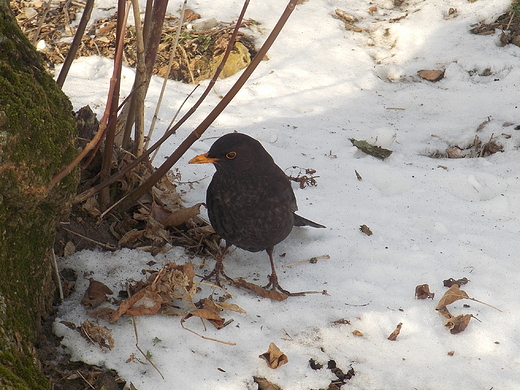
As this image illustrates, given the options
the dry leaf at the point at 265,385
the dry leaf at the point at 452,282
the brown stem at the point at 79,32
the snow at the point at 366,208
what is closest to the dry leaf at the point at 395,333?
the snow at the point at 366,208

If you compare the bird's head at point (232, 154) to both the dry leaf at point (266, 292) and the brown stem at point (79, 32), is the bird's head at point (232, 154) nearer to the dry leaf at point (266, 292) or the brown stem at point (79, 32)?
the dry leaf at point (266, 292)

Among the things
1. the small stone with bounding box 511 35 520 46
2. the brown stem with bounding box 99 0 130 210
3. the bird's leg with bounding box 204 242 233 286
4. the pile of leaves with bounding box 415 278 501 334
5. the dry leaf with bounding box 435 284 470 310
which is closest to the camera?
the brown stem with bounding box 99 0 130 210

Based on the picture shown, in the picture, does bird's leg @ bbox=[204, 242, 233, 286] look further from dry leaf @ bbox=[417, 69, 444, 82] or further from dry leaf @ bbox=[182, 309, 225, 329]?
dry leaf @ bbox=[417, 69, 444, 82]

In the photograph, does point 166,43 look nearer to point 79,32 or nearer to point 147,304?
point 79,32

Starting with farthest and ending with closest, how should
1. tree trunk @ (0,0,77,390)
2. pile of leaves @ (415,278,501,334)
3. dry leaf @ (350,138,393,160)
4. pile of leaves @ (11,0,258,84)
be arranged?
pile of leaves @ (11,0,258,84)
dry leaf @ (350,138,393,160)
pile of leaves @ (415,278,501,334)
tree trunk @ (0,0,77,390)

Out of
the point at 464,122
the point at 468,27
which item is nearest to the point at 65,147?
the point at 464,122

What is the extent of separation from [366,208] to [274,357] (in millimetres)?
1961

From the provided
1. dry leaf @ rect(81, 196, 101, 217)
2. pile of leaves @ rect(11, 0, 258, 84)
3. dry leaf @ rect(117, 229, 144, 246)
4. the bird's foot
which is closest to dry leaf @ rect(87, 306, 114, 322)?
dry leaf @ rect(117, 229, 144, 246)

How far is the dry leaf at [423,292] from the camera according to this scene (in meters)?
3.25

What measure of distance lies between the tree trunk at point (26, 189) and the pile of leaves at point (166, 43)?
148 inches

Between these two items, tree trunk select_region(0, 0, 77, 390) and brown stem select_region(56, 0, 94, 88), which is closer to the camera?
tree trunk select_region(0, 0, 77, 390)

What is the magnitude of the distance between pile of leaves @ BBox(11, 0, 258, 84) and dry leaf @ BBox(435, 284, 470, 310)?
3.86 m

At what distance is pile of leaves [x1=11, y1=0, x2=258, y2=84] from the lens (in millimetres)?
6180

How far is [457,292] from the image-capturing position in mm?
3201
